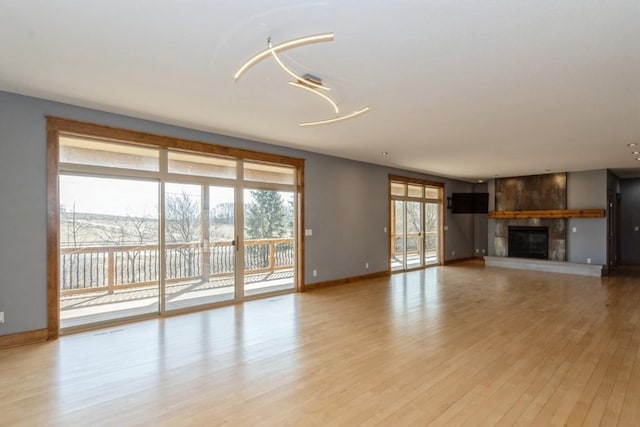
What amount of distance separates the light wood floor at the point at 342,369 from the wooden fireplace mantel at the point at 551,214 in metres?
4.05

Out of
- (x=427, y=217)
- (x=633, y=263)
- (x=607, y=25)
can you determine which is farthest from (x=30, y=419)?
(x=633, y=263)

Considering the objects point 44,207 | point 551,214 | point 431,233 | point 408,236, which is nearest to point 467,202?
point 431,233

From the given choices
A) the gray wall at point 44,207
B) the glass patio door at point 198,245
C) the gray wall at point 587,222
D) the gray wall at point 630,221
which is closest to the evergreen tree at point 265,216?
the glass patio door at point 198,245

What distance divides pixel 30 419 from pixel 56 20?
2.73m

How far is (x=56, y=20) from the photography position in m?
2.33

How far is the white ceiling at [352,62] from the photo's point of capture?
87.5 inches

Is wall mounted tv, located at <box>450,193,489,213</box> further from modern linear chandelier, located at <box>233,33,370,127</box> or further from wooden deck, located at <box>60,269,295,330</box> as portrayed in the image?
modern linear chandelier, located at <box>233,33,370,127</box>

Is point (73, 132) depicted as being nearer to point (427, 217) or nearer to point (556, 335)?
point (556, 335)

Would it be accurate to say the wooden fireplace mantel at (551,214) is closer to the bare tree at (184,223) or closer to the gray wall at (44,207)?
the gray wall at (44,207)

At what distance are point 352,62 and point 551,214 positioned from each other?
8.86 meters

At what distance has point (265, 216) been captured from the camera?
6.24m

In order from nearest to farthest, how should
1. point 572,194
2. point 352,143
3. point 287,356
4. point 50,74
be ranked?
point 50,74 < point 287,356 < point 352,143 < point 572,194

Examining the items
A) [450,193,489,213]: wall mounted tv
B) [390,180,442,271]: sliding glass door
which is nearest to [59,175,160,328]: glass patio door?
[390,180,442,271]: sliding glass door

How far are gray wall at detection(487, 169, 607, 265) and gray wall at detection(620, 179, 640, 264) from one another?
307 centimetres
